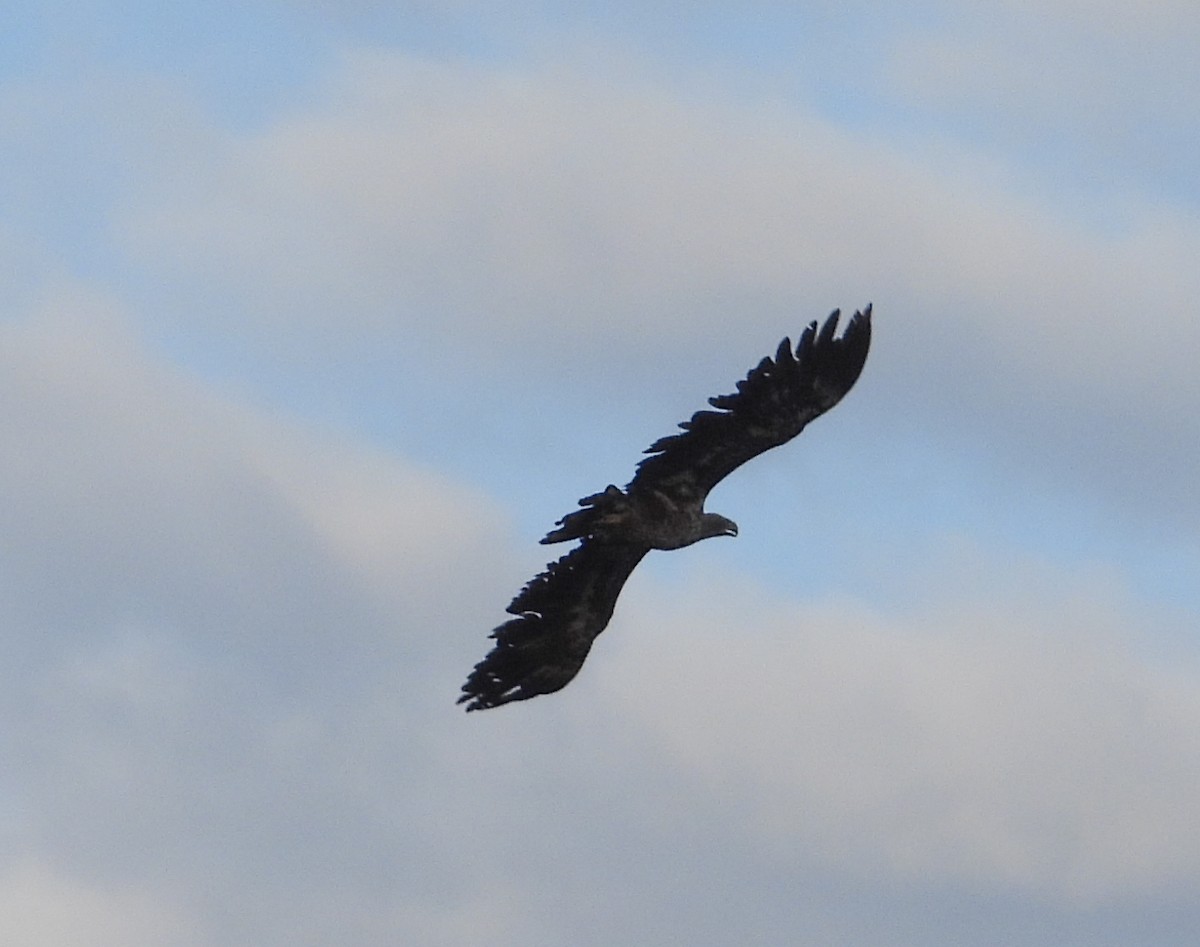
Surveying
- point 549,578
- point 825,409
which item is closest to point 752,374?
point 825,409

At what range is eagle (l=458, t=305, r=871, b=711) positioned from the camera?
120 feet

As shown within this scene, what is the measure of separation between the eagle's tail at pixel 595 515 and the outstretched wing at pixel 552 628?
91cm

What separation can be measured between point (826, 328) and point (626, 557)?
13.1ft

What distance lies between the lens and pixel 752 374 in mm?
36625

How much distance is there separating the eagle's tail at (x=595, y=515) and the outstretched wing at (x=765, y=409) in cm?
25

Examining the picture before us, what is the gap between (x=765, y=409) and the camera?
36.7m

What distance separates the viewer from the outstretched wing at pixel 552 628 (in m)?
38.5

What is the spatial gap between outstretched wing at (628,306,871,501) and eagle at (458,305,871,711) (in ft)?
0.04

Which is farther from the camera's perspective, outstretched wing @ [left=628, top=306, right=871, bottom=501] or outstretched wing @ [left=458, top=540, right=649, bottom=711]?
outstretched wing @ [left=458, top=540, right=649, bottom=711]

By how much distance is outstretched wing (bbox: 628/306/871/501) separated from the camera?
36.3 metres

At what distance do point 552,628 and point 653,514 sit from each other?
2106mm

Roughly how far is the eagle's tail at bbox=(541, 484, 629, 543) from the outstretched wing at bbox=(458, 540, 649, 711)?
2.98 ft

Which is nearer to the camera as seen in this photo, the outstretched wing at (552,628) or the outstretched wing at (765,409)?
the outstretched wing at (765,409)

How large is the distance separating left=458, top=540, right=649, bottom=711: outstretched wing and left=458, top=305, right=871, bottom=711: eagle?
0.01 metres
